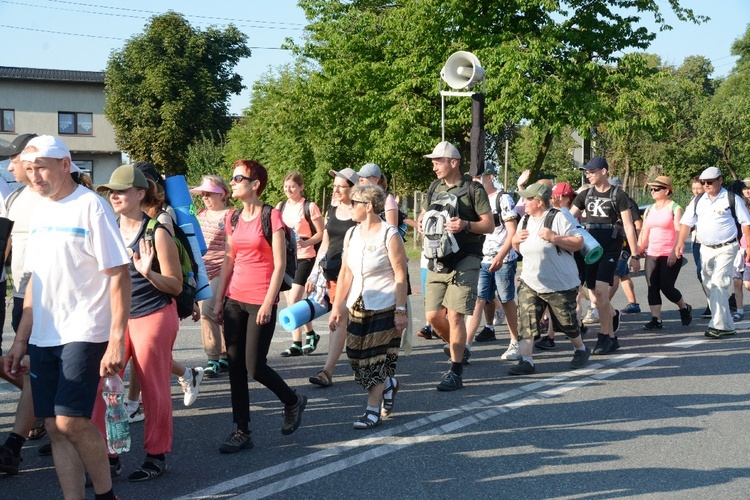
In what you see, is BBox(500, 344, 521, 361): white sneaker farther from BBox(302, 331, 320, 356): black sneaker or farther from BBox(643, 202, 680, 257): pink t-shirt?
BBox(643, 202, 680, 257): pink t-shirt

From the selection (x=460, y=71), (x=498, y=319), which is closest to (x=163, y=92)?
(x=460, y=71)

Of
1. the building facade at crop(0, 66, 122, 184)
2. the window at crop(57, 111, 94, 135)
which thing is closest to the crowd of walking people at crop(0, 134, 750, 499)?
the building facade at crop(0, 66, 122, 184)

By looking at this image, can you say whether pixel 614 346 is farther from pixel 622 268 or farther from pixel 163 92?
pixel 163 92

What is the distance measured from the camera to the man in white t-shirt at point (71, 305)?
4.04 meters

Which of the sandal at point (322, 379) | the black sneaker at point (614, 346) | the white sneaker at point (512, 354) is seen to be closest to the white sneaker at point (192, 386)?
the sandal at point (322, 379)

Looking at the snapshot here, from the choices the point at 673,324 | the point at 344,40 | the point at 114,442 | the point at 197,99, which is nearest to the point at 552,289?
the point at 673,324

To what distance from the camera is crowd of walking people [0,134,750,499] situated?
4.09 m

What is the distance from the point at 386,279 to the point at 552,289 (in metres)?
2.30

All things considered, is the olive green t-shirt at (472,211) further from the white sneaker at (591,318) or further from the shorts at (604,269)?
the white sneaker at (591,318)

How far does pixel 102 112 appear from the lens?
5769cm

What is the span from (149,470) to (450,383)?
299 centimetres

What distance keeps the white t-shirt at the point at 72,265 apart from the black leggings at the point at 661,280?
8164 mm

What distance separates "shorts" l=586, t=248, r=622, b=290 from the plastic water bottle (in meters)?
5.91

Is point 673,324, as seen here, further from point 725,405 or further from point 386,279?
point 386,279
